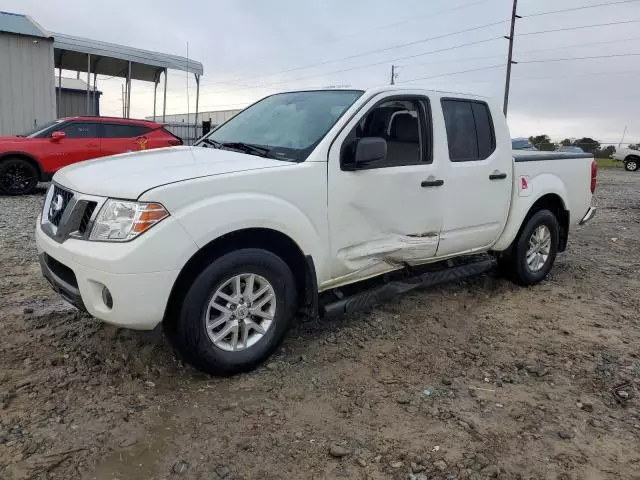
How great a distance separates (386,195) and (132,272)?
185cm

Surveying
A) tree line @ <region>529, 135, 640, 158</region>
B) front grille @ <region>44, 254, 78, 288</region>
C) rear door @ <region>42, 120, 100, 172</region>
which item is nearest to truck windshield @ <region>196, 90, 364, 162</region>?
front grille @ <region>44, 254, 78, 288</region>

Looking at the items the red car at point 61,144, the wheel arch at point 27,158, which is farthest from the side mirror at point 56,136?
the wheel arch at point 27,158

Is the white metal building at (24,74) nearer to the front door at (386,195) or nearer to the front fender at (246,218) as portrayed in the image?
the front door at (386,195)

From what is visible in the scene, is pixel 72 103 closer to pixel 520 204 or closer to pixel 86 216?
pixel 520 204

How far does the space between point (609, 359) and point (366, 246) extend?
192 centimetres

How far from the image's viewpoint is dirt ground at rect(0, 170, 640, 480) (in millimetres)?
2576

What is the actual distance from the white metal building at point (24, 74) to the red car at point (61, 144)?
15.3 feet

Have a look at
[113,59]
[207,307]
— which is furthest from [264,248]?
[113,59]

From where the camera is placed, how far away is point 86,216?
3.04 m

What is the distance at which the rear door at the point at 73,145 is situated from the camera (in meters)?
A: 10.8

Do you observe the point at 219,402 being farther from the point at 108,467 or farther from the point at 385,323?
the point at 385,323

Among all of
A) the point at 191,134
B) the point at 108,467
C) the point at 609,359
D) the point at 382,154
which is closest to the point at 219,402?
the point at 108,467

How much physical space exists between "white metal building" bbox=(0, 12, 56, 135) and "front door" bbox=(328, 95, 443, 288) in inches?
542

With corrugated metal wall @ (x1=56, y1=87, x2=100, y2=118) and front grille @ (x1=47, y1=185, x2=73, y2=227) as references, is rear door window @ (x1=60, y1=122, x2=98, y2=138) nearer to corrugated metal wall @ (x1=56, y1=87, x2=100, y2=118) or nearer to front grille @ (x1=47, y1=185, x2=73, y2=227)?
front grille @ (x1=47, y1=185, x2=73, y2=227)
